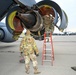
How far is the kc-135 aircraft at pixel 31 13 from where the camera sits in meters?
9.95

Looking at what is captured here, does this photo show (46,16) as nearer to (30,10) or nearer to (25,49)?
(30,10)

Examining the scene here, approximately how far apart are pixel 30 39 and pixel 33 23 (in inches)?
55.2

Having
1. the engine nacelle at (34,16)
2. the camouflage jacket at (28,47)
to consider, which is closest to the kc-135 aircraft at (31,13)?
the engine nacelle at (34,16)

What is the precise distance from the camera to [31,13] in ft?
32.9

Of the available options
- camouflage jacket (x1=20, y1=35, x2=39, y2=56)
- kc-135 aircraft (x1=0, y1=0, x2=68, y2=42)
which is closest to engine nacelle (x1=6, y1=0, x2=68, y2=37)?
kc-135 aircraft (x1=0, y1=0, x2=68, y2=42)

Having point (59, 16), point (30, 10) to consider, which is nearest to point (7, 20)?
point (30, 10)

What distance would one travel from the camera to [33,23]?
32.5 ft

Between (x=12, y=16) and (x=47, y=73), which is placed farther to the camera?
(x=12, y=16)

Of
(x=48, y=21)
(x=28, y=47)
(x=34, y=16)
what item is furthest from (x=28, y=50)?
(x=48, y=21)

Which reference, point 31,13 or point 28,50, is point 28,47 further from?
point 31,13

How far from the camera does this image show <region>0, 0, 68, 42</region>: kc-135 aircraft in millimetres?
9945

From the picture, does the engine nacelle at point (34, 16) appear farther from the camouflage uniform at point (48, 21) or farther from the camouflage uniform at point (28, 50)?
the camouflage uniform at point (28, 50)

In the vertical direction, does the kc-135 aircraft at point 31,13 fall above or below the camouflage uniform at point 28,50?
above

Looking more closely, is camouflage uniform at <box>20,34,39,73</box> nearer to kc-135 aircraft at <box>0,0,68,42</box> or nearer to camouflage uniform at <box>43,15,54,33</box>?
kc-135 aircraft at <box>0,0,68,42</box>
